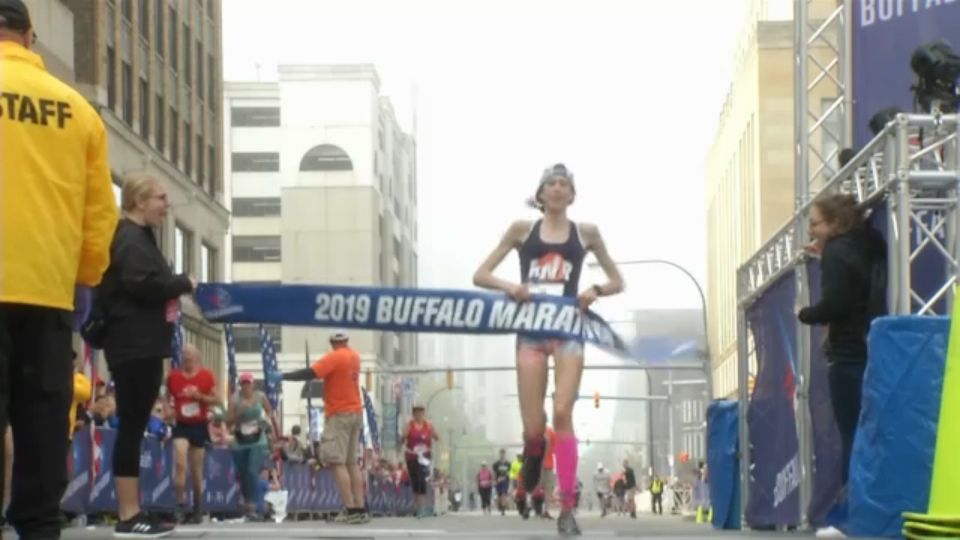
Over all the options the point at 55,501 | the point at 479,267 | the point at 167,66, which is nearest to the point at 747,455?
the point at 479,267

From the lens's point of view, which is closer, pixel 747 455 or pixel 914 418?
pixel 914 418

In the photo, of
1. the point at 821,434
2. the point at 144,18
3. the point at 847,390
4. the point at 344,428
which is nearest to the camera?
the point at 847,390

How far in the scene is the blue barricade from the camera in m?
18.1

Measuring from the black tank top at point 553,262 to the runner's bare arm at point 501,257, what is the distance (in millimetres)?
49

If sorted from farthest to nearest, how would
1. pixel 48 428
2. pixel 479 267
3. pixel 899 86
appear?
pixel 899 86 → pixel 479 267 → pixel 48 428

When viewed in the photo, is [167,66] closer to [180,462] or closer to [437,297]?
[180,462]

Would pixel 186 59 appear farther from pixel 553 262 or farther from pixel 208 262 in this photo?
pixel 553 262

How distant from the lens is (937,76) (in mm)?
12789

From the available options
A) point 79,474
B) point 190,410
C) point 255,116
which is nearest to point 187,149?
point 190,410

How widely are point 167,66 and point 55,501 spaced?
171 feet

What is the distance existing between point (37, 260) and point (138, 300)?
3591mm

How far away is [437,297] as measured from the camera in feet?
44.1

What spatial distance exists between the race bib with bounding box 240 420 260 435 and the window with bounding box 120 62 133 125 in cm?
2922

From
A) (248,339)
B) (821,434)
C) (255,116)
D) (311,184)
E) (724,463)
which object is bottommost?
(724,463)
